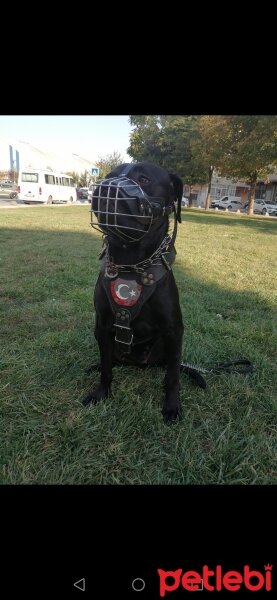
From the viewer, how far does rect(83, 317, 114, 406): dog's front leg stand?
6.73 feet

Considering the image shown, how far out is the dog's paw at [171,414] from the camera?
2.07 metres

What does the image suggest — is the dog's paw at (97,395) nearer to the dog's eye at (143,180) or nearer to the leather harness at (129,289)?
the leather harness at (129,289)

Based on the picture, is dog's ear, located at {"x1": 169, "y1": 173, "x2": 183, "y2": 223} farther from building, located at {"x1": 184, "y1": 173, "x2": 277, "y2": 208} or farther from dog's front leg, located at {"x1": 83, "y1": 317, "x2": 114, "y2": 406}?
building, located at {"x1": 184, "y1": 173, "x2": 277, "y2": 208}

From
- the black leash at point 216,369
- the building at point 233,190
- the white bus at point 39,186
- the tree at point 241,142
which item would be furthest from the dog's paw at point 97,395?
the building at point 233,190

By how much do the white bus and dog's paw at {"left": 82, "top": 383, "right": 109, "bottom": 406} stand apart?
23.9 metres

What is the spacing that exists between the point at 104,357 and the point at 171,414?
1.64 ft

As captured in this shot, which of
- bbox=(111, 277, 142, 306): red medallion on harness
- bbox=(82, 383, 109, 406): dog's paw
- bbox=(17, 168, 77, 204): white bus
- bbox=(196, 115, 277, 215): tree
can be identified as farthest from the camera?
bbox=(17, 168, 77, 204): white bus

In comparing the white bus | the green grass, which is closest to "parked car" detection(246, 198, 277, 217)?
the white bus

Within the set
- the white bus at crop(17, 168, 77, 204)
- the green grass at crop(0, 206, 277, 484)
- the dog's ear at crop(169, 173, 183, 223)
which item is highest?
the white bus at crop(17, 168, 77, 204)
